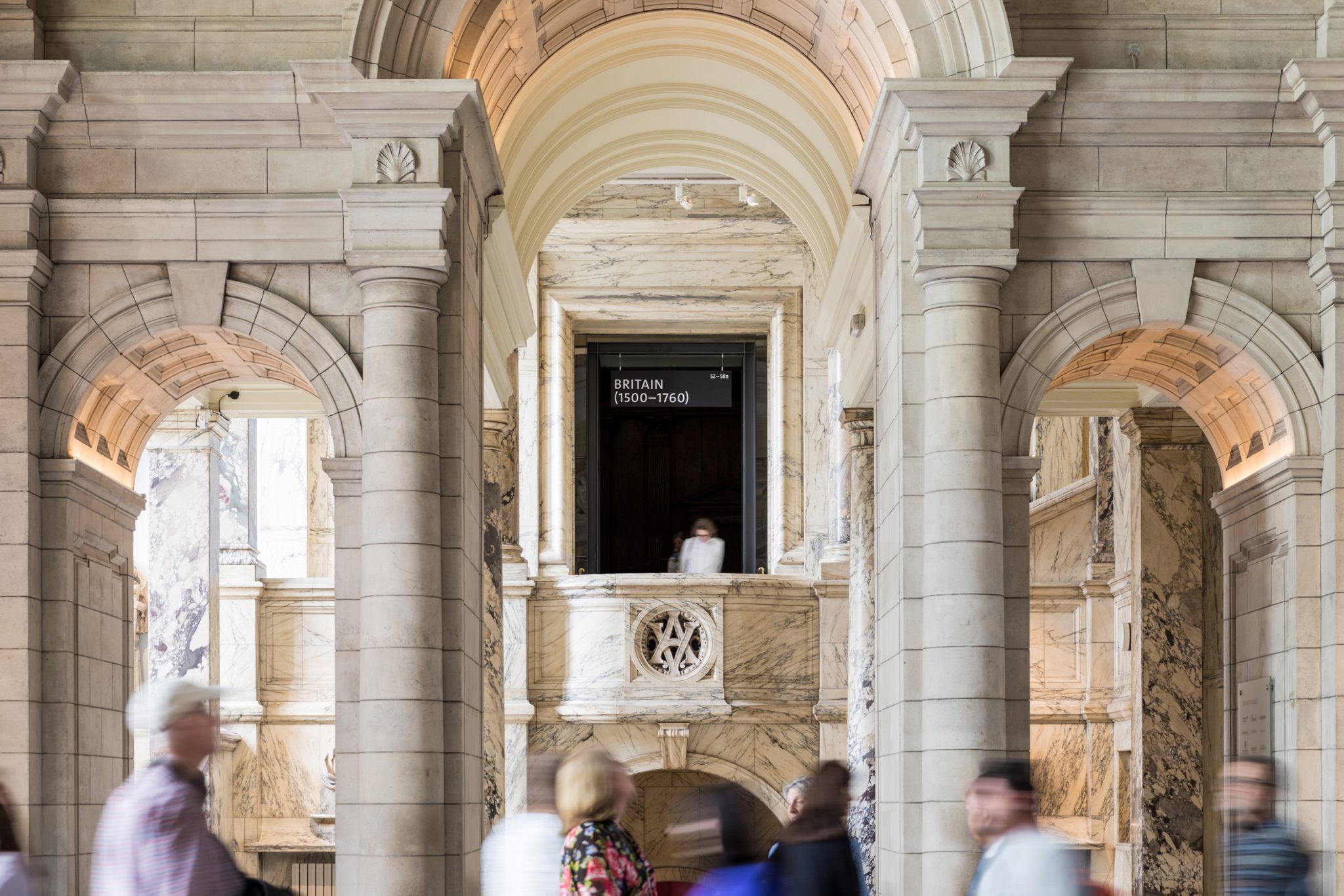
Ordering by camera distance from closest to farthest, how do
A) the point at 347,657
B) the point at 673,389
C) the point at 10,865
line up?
the point at 10,865 < the point at 347,657 < the point at 673,389

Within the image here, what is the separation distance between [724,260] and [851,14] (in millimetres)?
11461

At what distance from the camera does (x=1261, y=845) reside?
7844 mm

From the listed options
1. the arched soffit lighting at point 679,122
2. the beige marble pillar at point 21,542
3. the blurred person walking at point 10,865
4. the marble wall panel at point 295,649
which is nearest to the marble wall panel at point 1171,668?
the arched soffit lighting at point 679,122

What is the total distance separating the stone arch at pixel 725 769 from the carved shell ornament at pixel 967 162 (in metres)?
12.0

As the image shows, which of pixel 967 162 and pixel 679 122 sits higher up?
pixel 679 122

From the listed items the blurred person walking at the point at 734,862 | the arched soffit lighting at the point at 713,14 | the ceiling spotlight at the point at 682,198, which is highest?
the ceiling spotlight at the point at 682,198

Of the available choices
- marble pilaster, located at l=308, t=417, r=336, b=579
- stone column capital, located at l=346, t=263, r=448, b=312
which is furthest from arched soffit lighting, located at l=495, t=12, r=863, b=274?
marble pilaster, located at l=308, t=417, r=336, b=579

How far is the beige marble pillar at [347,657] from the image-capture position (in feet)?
38.4

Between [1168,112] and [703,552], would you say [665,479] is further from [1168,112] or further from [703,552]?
[1168,112]

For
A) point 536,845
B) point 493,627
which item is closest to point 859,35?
point 493,627

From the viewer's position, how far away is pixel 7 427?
479 inches

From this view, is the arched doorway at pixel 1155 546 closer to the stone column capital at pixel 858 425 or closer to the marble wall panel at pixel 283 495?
the stone column capital at pixel 858 425

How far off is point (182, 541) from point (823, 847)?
555 inches

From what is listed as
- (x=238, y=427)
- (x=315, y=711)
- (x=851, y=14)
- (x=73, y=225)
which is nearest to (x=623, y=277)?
(x=238, y=427)
